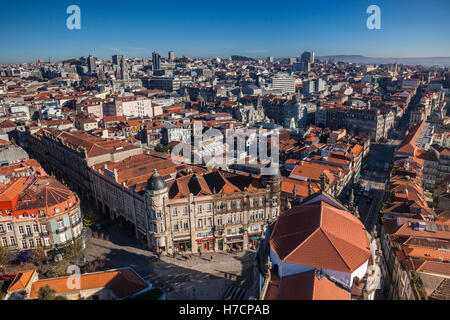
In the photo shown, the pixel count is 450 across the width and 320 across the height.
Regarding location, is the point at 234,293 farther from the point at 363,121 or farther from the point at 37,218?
the point at 363,121

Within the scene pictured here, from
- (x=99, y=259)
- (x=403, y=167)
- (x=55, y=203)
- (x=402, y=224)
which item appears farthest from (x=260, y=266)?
(x=403, y=167)

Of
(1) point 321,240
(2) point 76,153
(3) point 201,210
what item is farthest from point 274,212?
(2) point 76,153

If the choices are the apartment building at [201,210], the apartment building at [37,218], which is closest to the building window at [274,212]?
the apartment building at [201,210]

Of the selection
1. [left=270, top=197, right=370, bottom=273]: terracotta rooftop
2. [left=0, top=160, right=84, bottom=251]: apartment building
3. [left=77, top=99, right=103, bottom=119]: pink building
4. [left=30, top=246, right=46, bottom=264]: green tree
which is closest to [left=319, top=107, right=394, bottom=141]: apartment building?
[left=77, top=99, right=103, bottom=119]: pink building

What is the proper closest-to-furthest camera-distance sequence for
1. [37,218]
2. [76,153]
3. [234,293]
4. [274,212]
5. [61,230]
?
[234,293]
[37,218]
[61,230]
[274,212]
[76,153]

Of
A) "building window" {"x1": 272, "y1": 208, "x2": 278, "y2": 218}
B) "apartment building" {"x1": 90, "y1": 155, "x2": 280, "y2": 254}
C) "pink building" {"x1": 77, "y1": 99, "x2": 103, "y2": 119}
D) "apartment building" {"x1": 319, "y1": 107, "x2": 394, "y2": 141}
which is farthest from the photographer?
"pink building" {"x1": 77, "y1": 99, "x2": 103, "y2": 119}

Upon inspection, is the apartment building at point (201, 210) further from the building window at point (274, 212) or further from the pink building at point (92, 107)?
the pink building at point (92, 107)

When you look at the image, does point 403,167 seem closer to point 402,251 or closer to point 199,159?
point 402,251

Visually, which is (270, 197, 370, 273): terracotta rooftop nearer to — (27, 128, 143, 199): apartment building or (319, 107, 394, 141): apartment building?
(27, 128, 143, 199): apartment building

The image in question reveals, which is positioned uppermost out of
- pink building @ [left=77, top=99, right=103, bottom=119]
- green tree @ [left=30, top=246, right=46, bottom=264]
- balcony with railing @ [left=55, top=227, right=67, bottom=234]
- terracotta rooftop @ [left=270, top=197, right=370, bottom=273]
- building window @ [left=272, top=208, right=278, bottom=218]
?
pink building @ [left=77, top=99, right=103, bottom=119]
